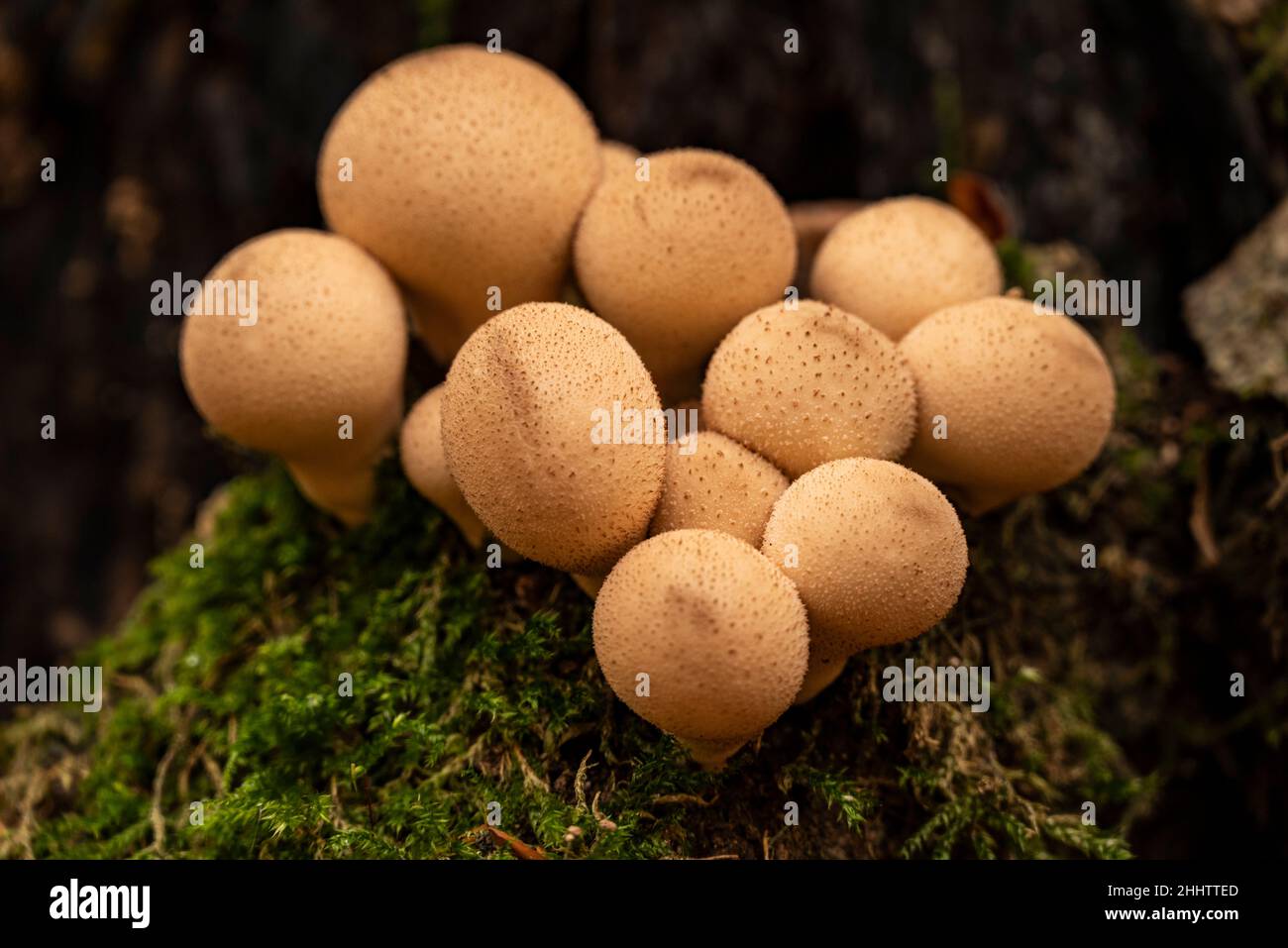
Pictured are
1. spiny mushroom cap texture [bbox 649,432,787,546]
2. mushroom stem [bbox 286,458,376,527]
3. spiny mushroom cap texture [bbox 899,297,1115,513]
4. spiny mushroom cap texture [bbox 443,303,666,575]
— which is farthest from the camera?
mushroom stem [bbox 286,458,376,527]

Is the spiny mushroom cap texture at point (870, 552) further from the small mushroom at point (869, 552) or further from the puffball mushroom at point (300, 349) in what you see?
the puffball mushroom at point (300, 349)

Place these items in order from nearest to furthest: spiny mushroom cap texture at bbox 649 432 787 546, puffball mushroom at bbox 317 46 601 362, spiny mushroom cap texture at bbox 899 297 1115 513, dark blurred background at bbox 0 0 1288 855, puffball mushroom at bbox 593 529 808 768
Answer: puffball mushroom at bbox 593 529 808 768, spiny mushroom cap texture at bbox 649 432 787 546, spiny mushroom cap texture at bbox 899 297 1115 513, puffball mushroom at bbox 317 46 601 362, dark blurred background at bbox 0 0 1288 855

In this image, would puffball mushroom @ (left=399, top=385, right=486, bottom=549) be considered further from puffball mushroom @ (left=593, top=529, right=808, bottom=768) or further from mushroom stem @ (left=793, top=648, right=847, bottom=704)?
mushroom stem @ (left=793, top=648, right=847, bottom=704)

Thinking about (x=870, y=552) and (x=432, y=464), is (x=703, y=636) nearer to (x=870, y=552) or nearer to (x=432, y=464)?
(x=870, y=552)

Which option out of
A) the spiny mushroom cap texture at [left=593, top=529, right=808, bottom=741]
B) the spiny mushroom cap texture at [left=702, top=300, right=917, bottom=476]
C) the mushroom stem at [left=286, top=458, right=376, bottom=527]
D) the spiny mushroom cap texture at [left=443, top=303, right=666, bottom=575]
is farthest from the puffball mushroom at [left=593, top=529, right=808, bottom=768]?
the mushroom stem at [left=286, top=458, right=376, bottom=527]

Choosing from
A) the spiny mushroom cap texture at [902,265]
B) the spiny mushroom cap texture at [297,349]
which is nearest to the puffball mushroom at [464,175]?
the spiny mushroom cap texture at [297,349]

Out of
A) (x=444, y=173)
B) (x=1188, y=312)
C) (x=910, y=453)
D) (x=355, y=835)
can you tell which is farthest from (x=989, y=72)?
(x=355, y=835)

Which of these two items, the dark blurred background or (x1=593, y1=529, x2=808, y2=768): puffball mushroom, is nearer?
(x1=593, y1=529, x2=808, y2=768): puffball mushroom
